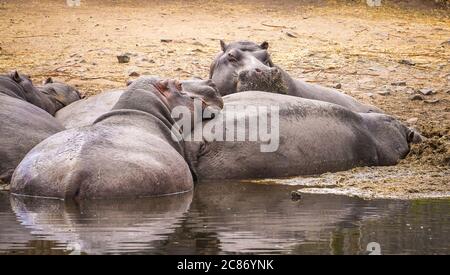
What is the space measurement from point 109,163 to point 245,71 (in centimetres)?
334

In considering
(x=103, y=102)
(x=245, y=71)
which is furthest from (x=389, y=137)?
(x=103, y=102)

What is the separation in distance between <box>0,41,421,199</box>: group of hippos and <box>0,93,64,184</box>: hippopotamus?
10 millimetres

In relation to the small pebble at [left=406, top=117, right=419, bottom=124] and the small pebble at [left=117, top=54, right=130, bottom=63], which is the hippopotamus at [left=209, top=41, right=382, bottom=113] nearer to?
the small pebble at [left=406, top=117, right=419, bottom=124]

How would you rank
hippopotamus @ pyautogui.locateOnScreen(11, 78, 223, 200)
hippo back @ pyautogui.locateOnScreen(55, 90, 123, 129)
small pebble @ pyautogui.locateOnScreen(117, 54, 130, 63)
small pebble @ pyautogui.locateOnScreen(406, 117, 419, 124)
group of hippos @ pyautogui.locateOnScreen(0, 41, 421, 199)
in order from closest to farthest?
hippopotamus @ pyautogui.locateOnScreen(11, 78, 223, 200)
group of hippos @ pyautogui.locateOnScreen(0, 41, 421, 199)
hippo back @ pyautogui.locateOnScreen(55, 90, 123, 129)
small pebble @ pyautogui.locateOnScreen(406, 117, 419, 124)
small pebble @ pyautogui.locateOnScreen(117, 54, 130, 63)

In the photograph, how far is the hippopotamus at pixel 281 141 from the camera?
9328mm

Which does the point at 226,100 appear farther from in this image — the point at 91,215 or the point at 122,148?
the point at 91,215

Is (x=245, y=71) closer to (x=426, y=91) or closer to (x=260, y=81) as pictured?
(x=260, y=81)

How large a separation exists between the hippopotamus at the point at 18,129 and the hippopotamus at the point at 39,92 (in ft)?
2.07

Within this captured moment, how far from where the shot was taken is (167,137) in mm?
8961

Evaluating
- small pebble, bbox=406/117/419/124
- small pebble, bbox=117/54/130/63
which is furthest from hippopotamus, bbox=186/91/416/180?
small pebble, bbox=117/54/130/63

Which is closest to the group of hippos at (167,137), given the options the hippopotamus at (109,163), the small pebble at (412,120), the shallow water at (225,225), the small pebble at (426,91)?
the hippopotamus at (109,163)

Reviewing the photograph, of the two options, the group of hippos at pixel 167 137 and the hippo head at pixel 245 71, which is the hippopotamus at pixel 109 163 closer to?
the group of hippos at pixel 167 137

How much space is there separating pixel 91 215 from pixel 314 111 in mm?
3121

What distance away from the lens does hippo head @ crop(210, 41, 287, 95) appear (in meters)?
10.8
